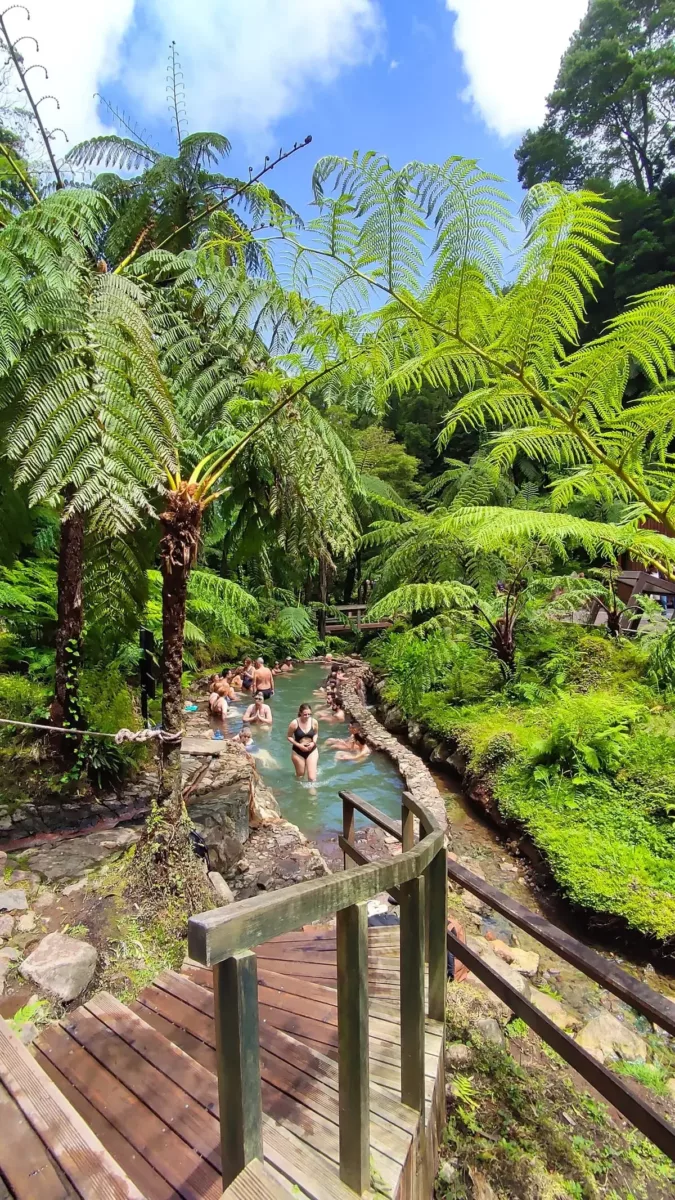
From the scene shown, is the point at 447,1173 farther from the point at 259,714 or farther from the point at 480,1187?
the point at 259,714

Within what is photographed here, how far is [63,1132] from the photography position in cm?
102

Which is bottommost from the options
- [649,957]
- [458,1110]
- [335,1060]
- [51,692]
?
[649,957]

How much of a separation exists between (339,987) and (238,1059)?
21 centimetres

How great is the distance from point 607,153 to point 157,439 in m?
22.0

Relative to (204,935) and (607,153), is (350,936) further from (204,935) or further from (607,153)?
(607,153)

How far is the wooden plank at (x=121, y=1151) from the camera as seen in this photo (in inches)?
43.6

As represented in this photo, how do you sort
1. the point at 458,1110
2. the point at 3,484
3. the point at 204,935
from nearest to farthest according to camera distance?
the point at 204,935, the point at 458,1110, the point at 3,484

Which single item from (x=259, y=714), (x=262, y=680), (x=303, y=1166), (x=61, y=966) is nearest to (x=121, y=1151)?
(x=303, y=1166)

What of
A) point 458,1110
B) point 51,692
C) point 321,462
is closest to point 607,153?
point 321,462

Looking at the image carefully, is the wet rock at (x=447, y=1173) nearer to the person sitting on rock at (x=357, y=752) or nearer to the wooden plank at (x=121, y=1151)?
the wooden plank at (x=121, y=1151)

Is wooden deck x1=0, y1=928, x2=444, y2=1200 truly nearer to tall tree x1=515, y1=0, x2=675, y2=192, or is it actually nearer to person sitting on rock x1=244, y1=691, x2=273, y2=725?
person sitting on rock x1=244, y1=691, x2=273, y2=725

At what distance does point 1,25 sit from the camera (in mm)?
2539

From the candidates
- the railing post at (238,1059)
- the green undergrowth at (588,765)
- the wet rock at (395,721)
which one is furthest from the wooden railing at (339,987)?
the wet rock at (395,721)

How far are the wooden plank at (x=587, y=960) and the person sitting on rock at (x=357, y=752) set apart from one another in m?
4.79
